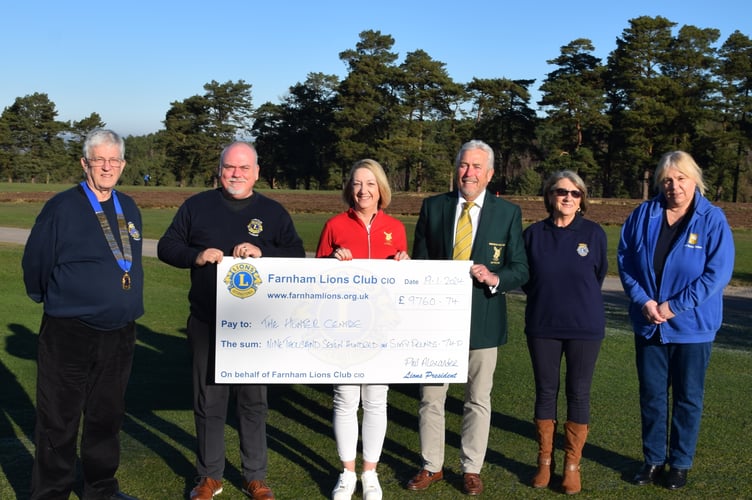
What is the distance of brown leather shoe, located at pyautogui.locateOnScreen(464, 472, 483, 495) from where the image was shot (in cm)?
460

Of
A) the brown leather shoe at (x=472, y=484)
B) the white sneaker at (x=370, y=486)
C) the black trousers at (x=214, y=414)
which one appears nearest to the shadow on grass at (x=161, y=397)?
the black trousers at (x=214, y=414)

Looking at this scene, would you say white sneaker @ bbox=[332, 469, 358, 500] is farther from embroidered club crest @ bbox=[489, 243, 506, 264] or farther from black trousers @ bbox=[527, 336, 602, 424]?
embroidered club crest @ bbox=[489, 243, 506, 264]

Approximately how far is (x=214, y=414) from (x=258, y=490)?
50 centimetres

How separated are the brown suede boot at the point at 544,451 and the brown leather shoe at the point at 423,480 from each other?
600mm

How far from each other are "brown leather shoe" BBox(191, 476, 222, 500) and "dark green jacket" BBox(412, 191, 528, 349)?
1709 millimetres

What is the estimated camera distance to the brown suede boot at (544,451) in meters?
4.74

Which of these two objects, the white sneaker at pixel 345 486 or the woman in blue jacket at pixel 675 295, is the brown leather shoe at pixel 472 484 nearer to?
the white sneaker at pixel 345 486

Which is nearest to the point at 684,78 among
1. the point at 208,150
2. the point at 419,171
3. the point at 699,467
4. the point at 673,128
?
the point at 673,128

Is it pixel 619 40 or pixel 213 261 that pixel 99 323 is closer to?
pixel 213 261

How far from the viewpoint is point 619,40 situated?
69.4 metres

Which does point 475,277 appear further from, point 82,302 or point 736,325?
point 736,325

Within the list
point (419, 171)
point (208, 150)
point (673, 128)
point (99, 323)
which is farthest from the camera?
point (208, 150)

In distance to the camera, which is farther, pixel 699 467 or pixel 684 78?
pixel 684 78

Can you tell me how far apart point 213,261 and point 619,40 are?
235 feet
